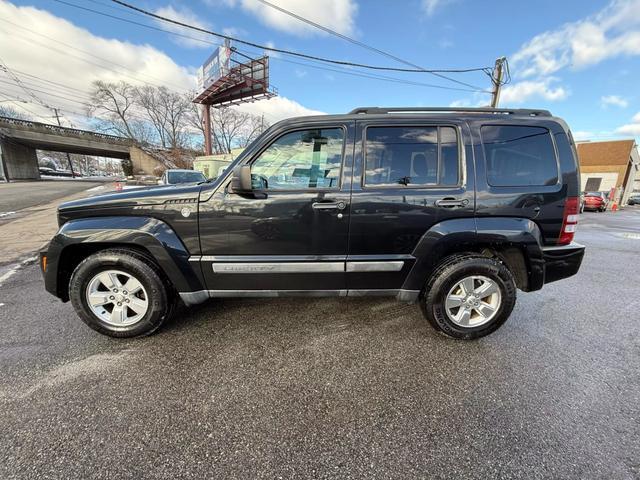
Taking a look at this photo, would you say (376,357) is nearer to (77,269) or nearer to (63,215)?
(77,269)

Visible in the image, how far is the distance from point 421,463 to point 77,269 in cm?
305

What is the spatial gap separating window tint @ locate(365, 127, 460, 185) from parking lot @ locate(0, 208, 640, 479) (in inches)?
58.8

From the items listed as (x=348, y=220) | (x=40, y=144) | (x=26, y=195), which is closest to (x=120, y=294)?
(x=348, y=220)

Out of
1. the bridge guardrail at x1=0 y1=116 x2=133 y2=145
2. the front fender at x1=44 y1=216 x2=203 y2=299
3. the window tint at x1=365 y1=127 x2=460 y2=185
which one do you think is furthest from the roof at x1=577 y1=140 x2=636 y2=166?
the bridge guardrail at x1=0 y1=116 x2=133 y2=145

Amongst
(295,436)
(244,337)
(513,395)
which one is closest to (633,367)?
(513,395)

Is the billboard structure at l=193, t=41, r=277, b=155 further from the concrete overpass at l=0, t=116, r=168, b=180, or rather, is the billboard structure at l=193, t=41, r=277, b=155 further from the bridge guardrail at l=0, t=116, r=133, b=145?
the bridge guardrail at l=0, t=116, r=133, b=145

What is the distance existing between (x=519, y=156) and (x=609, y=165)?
49386 millimetres

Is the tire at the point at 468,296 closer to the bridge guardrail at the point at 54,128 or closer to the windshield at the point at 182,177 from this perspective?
the windshield at the point at 182,177

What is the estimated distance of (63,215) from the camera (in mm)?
2637

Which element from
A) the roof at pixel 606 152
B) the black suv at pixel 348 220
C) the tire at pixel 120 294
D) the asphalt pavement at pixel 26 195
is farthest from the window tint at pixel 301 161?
the roof at pixel 606 152

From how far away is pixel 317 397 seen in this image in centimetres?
204

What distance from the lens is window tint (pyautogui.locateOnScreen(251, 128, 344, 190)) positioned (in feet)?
8.48

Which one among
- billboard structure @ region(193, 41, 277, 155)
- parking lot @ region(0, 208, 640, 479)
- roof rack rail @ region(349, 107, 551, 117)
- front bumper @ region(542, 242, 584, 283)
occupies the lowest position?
parking lot @ region(0, 208, 640, 479)

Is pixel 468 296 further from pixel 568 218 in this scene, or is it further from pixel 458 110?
pixel 458 110
